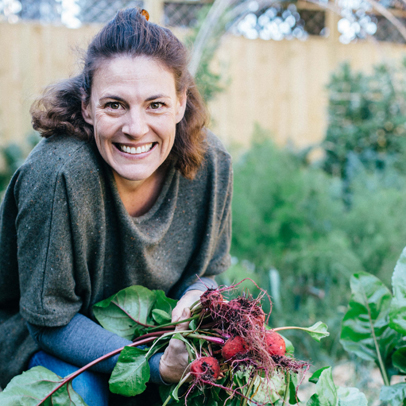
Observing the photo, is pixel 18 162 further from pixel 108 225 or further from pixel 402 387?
pixel 402 387

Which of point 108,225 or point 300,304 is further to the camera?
point 300,304

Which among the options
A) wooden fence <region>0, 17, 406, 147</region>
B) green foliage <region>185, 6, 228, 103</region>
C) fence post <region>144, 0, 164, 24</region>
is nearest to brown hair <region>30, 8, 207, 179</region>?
green foliage <region>185, 6, 228, 103</region>

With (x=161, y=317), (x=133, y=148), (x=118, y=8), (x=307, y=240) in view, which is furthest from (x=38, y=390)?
(x=118, y=8)

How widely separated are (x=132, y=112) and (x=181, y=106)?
24 cm

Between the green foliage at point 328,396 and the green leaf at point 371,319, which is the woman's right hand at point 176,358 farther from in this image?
the green leaf at point 371,319

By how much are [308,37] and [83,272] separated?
5530 mm

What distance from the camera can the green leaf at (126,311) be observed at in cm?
135

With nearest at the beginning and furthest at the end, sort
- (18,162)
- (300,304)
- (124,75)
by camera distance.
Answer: (124,75) → (300,304) → (18,162)

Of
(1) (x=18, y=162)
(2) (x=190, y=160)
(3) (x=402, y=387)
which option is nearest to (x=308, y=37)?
(1) (x=18, y=162)

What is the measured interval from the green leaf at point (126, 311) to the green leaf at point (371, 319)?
2.20ft

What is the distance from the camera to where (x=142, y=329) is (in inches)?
52.5

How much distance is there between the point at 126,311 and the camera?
53.0 inches

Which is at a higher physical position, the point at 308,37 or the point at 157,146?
the point at 308,37

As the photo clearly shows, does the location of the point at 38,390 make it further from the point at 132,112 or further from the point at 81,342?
the point at 132,112
